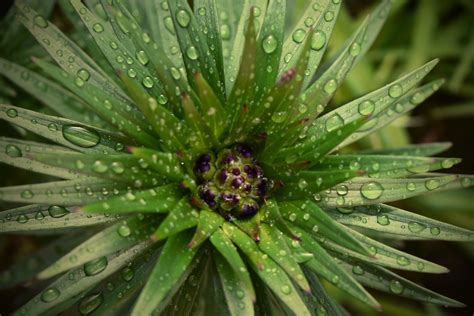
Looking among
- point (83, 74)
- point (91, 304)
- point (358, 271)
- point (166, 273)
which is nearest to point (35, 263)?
point (91, 304)

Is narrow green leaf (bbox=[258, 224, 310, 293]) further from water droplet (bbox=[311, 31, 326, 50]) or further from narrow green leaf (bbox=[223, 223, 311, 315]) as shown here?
water droplet (bbox=[311, 31, 326, 50])

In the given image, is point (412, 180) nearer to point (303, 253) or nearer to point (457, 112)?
point (303, 253)

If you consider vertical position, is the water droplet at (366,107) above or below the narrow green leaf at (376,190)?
above

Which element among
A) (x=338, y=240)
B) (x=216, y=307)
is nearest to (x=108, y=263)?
(x=216, y=307)

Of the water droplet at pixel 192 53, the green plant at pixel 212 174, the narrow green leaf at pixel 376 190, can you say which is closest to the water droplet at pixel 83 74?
the green plant at pixel 212 174

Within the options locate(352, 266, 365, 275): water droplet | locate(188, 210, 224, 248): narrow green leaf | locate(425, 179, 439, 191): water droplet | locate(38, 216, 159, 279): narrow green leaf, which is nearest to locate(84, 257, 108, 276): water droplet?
locate(38, 216, 159, 279): narrow green leaf

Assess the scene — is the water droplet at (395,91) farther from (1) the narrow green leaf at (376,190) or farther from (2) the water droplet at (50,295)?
(2) the water droplet at (50,295)

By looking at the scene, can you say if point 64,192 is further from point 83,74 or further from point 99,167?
point 83,74
